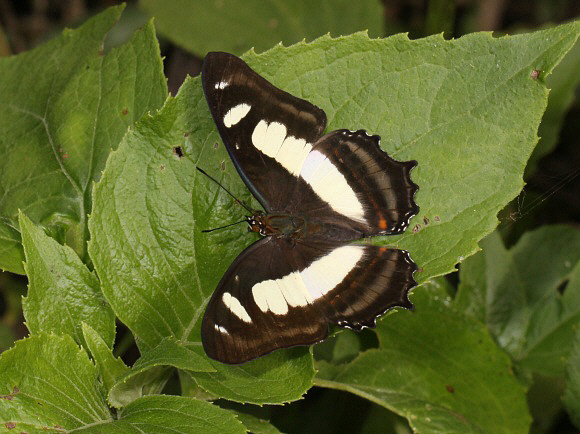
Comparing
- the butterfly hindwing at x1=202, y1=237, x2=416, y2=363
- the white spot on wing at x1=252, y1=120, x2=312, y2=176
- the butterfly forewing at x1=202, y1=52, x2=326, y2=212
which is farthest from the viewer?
the white spot on wing at x1=252, y1=120, x2=312, y2=176

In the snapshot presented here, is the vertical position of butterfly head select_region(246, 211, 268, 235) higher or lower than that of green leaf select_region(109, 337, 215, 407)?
higher

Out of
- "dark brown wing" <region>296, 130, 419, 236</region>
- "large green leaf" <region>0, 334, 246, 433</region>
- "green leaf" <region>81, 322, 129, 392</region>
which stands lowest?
"large green leaf" <region>0, 334, 246, 433</region>

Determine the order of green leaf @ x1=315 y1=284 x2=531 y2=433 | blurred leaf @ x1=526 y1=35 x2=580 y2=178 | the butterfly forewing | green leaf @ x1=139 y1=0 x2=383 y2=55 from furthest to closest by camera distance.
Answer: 1. green leaf @ x1=139 y1=0 x2=383 y2=55
2. blurred leaf @ x1=526 y1=35 x2=580 y2=178
3. green leaf @ x1=315 y1=284 x2=531 y2=433
4. the butterfly forewing

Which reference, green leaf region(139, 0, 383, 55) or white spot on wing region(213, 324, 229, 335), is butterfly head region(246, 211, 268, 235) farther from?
green leaf region(139, 0, 383, 55)

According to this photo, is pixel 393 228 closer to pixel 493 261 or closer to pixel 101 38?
pixel 493 261

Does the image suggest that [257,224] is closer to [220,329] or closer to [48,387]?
[220,329]

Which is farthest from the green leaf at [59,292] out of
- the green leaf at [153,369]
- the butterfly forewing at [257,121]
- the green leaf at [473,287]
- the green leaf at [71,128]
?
the green leaf at [473,287]

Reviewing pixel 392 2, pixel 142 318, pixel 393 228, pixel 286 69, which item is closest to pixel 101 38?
pixel 286 69

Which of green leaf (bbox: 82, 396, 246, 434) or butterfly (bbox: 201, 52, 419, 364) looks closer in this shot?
green leaf (bbox: 82, 396, 246, 434)

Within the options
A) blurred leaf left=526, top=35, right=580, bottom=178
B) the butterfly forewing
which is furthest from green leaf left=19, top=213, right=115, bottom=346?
blurred leaf left=526, top=35, right=580, bottom=178
